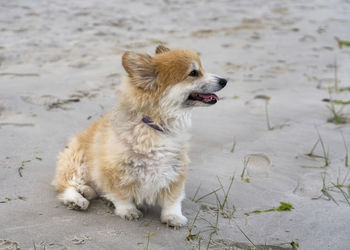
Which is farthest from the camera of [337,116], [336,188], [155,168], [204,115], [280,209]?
[204,115]

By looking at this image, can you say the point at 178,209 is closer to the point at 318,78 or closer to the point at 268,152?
the point at 268,152

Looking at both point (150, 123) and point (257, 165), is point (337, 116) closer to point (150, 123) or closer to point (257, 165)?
point (257, 165)

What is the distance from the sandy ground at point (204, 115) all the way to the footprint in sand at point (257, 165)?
0.5 inches

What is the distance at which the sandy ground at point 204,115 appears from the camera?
2.65 m

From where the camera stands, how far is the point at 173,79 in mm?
2854

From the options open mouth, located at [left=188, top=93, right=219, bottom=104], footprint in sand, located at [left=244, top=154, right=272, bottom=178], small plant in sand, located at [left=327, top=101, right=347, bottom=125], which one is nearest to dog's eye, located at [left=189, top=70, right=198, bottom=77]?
open mouth, located at [left=188, top=93, right=219, bottom=104]

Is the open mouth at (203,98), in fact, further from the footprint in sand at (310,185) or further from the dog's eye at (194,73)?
the footprint in sand at (310,185)

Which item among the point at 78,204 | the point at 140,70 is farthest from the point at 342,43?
the point at 78,204

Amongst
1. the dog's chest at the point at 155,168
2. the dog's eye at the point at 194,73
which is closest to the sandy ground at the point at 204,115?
the dog's chest at the point at 155,168

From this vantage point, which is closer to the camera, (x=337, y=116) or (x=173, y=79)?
(x=173, y=79)

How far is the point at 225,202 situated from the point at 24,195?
1397mm

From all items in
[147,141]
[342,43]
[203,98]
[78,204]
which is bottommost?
[78,204]

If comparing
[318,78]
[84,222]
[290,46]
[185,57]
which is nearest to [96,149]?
[84,222]

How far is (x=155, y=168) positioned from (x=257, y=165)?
1.25 metres
